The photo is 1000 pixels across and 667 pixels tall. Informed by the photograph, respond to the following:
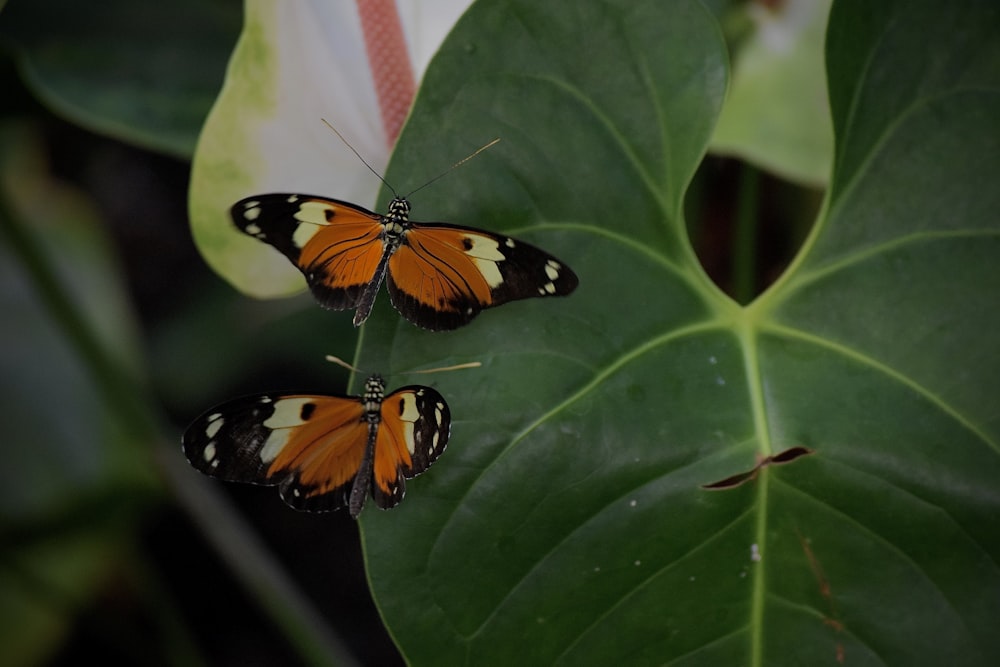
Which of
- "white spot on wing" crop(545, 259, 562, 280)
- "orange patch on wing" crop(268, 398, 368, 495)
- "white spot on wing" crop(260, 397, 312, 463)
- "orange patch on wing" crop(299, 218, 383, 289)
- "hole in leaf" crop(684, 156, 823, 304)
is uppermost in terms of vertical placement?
"orange patch on wing" crop(299, 218, 383, 289)

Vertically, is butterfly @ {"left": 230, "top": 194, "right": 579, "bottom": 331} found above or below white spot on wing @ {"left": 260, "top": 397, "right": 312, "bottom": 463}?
above

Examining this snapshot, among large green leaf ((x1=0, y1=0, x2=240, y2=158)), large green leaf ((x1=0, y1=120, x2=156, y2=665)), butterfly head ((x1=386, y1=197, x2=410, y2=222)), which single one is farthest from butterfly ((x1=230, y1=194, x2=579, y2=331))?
large green leaf ((x1=0, y1=120, x2=156, y2=665))

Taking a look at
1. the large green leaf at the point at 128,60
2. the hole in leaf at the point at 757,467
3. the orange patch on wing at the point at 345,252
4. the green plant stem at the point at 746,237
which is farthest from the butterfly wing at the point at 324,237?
the green plant stem at the point at 746,237

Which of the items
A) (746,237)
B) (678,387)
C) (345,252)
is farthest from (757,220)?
(345,252)

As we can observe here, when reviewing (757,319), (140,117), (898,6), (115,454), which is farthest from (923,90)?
(115,454)

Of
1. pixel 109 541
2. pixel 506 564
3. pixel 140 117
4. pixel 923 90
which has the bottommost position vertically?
pixel 109 541

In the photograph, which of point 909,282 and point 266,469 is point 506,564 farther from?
point 909,282

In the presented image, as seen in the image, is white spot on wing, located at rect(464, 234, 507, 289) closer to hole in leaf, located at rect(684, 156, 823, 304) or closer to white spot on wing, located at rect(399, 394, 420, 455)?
white spot on wing, located at rect(399, 394, 420, 455)
